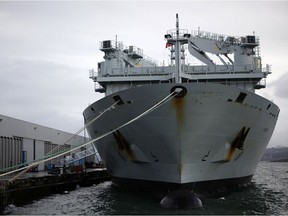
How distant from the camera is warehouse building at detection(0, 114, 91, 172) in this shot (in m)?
27.8

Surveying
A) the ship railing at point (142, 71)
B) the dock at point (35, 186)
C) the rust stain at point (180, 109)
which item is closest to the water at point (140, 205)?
the dock at point (35, 186)

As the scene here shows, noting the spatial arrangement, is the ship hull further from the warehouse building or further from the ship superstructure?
the warehouse building

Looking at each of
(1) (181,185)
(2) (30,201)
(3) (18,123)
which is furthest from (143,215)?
(3) (18,123)

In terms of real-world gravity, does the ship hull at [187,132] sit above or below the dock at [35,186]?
above

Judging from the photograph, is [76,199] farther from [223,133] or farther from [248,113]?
[248,113]

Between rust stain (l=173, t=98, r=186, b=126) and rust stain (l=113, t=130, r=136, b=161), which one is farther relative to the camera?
rust stain (l=113, t=130, r=136, b=161)

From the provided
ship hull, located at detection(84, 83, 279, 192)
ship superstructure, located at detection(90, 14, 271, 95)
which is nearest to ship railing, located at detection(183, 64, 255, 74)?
ship superstructure, located at detection(90, 14, 271, 95)

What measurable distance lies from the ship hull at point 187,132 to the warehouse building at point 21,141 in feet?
27.3

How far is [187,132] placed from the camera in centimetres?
1466

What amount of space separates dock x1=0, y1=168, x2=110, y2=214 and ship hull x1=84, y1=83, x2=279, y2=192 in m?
5.19

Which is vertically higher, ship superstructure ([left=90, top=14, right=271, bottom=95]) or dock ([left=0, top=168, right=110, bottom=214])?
ship superstructure ([left=90, top=14, right=271, bottom=95])

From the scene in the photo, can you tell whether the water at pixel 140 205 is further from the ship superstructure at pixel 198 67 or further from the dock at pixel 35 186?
the ship superstructure at pixel 198 67

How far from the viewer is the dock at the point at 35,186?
1579cm

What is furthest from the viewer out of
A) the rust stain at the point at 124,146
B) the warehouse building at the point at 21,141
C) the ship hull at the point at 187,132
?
the warehouse building at the point at 21,141
